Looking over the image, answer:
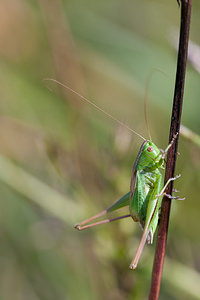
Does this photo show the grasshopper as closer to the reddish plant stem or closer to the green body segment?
the green body segment

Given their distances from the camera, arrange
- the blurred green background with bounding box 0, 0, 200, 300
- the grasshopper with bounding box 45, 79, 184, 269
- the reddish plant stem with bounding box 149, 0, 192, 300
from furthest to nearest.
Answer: the blurred green background with bounding box 0, 0, 200, 300 → the grasshopper with bounding box 45, 79, 184, 269 → the reddish plant stem with bounding box 149, 0, 192, 300

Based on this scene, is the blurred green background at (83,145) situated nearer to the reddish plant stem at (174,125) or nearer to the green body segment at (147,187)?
the green body segment at (147,187)

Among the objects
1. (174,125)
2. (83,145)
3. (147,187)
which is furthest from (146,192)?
(83,145)

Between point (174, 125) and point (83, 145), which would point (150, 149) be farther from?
point (83, 145)

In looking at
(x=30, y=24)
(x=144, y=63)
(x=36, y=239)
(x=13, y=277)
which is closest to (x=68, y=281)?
(x=36, y=239)

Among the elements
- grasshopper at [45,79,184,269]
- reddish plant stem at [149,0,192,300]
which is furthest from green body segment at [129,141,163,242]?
reddish plant stem at [149,0,192,300]

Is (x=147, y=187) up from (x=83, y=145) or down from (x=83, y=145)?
down

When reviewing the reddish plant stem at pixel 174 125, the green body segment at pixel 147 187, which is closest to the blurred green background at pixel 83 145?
the green body segment at pixel 147 187
